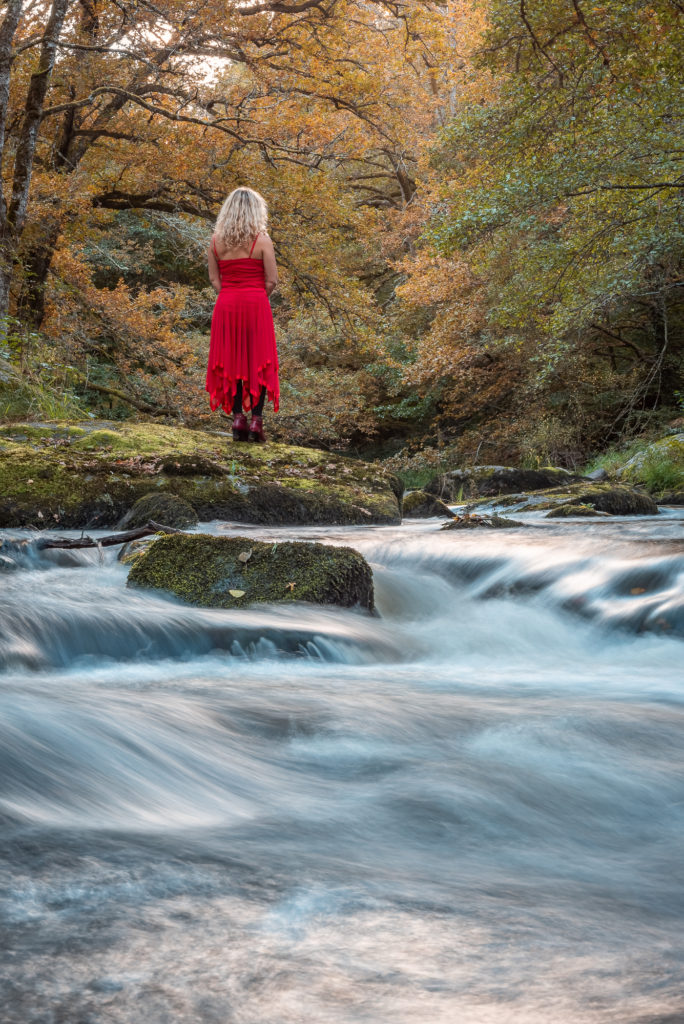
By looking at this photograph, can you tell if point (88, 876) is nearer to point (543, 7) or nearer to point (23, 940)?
point (23, 940)

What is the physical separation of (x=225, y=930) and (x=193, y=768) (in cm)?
131

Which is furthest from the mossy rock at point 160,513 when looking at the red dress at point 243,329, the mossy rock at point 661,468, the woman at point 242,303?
the mossy rock at point 661,468

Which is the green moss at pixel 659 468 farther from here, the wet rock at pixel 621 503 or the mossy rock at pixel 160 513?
the mossy rock at pixel 160 513

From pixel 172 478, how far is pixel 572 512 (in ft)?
13.7

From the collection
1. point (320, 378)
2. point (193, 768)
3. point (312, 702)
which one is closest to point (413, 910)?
point (193, 768)

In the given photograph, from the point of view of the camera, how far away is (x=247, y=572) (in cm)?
498

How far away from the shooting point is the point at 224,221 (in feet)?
27.2

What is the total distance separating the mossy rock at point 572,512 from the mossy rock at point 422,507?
149 centimetres

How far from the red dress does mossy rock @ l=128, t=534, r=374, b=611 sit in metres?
3.91

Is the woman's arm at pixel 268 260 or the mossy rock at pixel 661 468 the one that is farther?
the mossy rock at pixel 661 468

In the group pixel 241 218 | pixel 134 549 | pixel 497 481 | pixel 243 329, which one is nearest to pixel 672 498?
pixel 497 481

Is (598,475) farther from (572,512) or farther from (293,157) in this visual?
(293,157)

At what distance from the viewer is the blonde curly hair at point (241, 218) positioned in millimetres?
8211

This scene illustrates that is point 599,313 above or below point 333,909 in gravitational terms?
above
